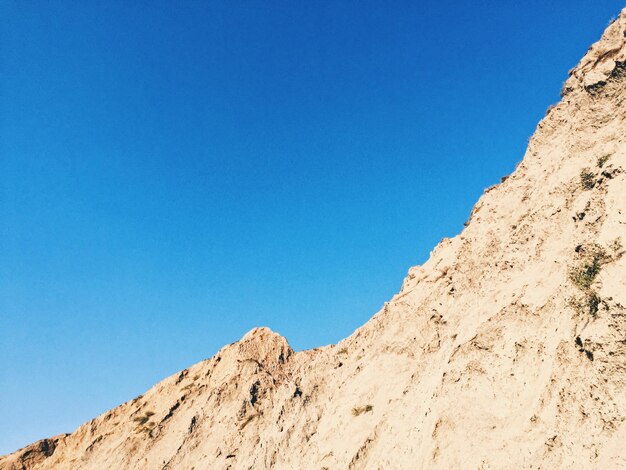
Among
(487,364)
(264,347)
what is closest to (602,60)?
(487,364)

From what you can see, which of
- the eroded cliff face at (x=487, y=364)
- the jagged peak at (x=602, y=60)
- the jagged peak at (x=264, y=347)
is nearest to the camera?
the eroded cliff face at (x=487, y=364)

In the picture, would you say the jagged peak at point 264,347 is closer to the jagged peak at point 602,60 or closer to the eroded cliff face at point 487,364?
the eroded cliff face at point 487,364

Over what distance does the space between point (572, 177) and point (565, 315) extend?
8.59 metres

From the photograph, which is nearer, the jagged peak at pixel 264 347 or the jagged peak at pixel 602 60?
the jagged peak at pixel 602 60

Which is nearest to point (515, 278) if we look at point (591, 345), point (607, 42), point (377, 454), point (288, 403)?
point (591, 345)

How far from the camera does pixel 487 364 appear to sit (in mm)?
21078

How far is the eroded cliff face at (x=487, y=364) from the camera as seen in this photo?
16641 millimetres

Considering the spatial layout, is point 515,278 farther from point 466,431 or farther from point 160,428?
point 160,428

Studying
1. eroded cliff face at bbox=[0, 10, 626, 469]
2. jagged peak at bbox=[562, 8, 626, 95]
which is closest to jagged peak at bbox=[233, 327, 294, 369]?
eroded cliff face at bbox=[0, 10, 626, 469]

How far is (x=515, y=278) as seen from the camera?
23.7 metres

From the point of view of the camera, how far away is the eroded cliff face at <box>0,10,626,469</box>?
16641 millimetres

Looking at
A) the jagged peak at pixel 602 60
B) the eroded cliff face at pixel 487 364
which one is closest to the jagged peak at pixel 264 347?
the eroded cliff face at pixel 487 364

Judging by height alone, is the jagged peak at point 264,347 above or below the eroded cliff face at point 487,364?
above

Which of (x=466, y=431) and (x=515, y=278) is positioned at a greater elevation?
(x=515, y=278)
